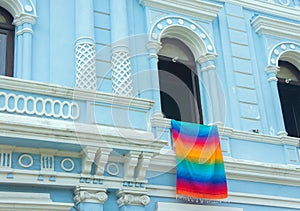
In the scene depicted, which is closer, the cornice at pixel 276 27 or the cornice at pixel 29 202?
the cornice at pixel 29 202

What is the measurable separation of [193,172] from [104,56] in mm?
2732

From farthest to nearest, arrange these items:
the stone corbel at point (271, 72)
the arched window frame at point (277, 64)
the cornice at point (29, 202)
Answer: the stone corbel at point (271, 72), the arched window frame at point (277, 64), the cornice at point (29, 202)

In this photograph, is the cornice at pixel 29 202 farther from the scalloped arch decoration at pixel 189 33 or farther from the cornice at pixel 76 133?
the scalloped arch decoration at pixel 189 33

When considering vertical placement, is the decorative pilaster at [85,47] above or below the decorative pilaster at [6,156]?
above

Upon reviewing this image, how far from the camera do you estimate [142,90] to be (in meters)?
10.7

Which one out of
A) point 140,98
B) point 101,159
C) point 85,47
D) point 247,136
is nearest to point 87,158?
point 101,159

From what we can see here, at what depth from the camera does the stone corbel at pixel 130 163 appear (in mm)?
8984

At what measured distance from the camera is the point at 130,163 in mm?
9016

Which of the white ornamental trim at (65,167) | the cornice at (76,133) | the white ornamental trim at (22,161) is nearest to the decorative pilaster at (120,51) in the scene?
the cornice at (76,133)

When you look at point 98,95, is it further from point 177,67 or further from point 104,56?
point 177,67

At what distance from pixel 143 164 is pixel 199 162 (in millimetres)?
1402

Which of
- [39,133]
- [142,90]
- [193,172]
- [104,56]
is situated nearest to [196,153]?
[193,172]

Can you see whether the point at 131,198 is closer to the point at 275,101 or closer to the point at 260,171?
the point at 260,171

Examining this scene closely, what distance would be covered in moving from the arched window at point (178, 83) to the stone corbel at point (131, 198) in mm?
2820
